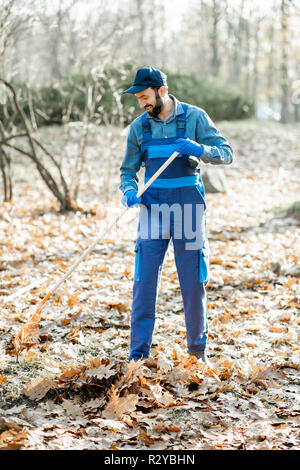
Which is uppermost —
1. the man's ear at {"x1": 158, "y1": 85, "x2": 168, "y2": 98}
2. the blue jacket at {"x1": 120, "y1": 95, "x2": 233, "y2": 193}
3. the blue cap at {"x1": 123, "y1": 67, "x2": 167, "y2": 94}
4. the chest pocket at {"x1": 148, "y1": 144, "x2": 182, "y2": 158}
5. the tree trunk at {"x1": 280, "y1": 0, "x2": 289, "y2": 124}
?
the tree trunk at {"x1": 280, "y1": 0, "x2": 289, "y2": 124}

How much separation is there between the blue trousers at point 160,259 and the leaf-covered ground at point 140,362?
11.2 inches

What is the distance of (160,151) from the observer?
329 cm

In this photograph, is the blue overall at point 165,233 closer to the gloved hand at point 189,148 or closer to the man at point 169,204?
the man at point 169,204

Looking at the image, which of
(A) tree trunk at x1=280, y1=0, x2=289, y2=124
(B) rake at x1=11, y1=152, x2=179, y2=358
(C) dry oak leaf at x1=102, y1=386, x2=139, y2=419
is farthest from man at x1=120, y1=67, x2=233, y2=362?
(A) tree trunk at x1=280, y1=0, x2=289, y2=124

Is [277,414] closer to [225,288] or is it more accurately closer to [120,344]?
[120,344]

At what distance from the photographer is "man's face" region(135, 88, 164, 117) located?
126 inches

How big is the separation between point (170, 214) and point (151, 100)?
2.47ft

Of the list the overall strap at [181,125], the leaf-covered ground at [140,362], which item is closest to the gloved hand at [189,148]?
the overall strap at [181,125]

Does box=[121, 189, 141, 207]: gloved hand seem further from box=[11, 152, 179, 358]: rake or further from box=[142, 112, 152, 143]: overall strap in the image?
box=[142, 112, 152, 143]: overall strap

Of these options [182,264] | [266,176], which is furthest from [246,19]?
[182,264]

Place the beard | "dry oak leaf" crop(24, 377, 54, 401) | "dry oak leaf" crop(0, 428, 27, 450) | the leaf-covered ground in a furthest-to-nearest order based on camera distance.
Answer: the beard
"dry oak leaf" crop(24, 377, 54, 401)
the leaf-covered ground
"dry oak leaf" crop(0, 428, 27, 450)

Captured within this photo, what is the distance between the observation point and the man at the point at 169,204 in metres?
3.29

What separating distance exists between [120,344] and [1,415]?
1360 mm

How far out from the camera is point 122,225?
852cm
